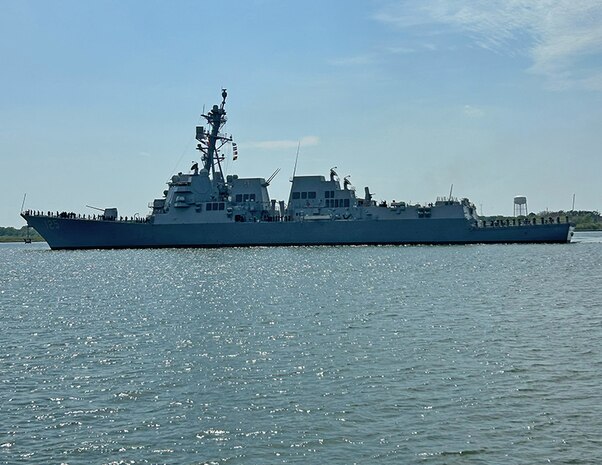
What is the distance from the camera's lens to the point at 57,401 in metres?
12.9

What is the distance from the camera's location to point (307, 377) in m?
14.4

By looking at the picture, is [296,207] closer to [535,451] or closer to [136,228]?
[136,228]

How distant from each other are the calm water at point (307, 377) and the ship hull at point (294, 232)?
3716cm

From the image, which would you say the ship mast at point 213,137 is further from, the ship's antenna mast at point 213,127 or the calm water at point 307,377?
the calm water at point 307,377

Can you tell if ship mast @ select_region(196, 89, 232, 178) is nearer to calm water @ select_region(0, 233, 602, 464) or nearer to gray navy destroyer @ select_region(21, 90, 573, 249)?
gray navy destroyer @ select_region(21, 90, 573, 249)

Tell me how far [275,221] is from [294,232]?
235 centimetres

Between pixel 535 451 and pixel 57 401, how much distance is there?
851 cm

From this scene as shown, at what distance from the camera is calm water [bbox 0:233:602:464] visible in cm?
1025

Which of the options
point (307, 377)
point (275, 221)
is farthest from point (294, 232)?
point (307, 377)

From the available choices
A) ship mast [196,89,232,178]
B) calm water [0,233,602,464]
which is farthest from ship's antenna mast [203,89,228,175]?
calm water [0,233,602,464]

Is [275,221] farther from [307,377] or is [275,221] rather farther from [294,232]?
[307,377]

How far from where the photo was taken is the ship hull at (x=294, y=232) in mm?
68000

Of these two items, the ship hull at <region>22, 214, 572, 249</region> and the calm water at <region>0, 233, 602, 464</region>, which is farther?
the ship hull at <region>22, 214, 572, 249</region>

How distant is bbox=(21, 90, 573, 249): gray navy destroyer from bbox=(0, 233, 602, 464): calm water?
37150mm
